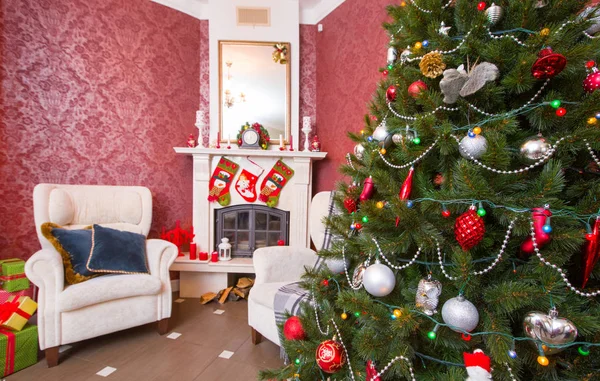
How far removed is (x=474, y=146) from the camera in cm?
70

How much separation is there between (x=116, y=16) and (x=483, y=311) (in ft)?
11.3

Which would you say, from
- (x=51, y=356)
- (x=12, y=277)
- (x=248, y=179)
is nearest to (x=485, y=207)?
(x=51, y=356)

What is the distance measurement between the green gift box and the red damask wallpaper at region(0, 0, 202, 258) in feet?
1.24

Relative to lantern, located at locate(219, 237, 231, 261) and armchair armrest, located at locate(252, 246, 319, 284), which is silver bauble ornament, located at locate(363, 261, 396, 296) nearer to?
armchair armrest, located at locate(252, 246, 319, 284)

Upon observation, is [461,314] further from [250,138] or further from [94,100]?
[94,100]

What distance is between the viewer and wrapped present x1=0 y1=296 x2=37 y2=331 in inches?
62.1

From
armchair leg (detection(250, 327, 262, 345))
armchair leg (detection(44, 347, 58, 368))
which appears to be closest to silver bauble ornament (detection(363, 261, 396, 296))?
armchair leg (detection(250, 327, 262, 345))

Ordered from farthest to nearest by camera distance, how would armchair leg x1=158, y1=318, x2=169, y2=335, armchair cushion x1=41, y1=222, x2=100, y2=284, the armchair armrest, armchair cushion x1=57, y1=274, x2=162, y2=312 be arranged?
1. armchair leg x1=158, y1=318, x2=169, y2=335
2. the armchair armrest
3. armchair cushion x1=41, y1=222, x2=100, y2=284
4. armchair cushion x1=57, y1=274, x2=162, y2=312

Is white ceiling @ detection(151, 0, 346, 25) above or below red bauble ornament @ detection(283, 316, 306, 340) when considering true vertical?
above

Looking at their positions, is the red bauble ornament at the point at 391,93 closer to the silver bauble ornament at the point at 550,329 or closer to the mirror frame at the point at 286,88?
the silver bauble ornament at the point at 550,329

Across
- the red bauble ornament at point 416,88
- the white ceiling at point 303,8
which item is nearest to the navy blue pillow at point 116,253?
the red bauble ornament at point 416,88

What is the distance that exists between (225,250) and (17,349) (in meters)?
1.50

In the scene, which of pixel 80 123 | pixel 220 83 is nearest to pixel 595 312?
pixel 220 83

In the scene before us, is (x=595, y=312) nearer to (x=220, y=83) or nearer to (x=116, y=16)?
(x=220, y=83)
